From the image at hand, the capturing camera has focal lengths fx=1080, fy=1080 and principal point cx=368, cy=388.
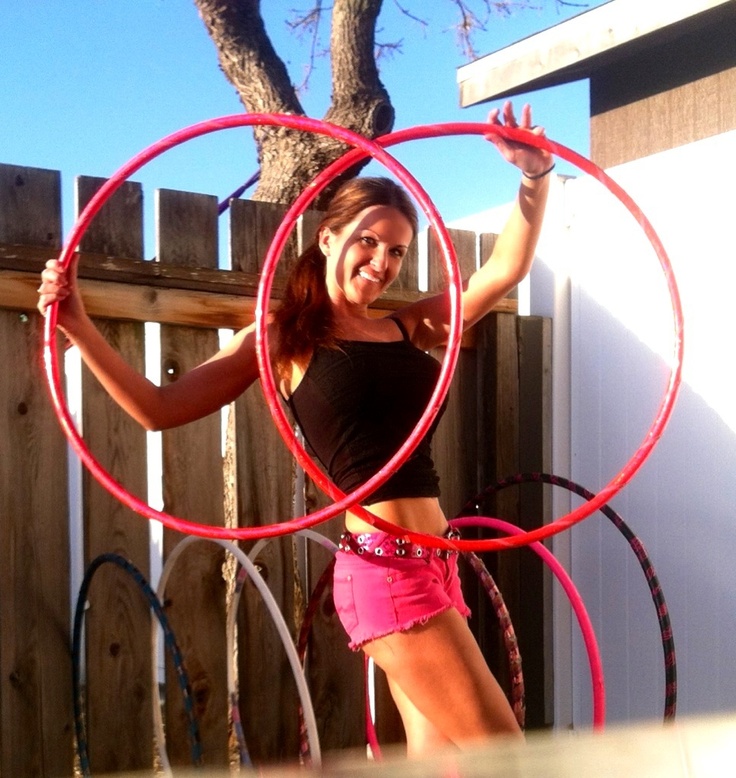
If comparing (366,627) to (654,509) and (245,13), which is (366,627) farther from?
(245,13)

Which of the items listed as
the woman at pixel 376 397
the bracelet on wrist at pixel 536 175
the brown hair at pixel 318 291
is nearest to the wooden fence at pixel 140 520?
the woman at pixel 376 397

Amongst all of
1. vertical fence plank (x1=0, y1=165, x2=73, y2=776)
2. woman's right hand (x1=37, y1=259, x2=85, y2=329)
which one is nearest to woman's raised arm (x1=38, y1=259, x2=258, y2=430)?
woman's right hand (x1=37, y1=259, x2=85, y2=329)

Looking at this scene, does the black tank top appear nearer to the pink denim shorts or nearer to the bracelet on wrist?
the pink denim shorts

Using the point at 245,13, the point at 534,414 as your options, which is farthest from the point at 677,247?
the point at 245,13

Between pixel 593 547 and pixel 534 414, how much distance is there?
65 cm

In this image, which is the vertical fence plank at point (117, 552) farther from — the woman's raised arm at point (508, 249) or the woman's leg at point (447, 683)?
the woman's leg at point (447, 683)

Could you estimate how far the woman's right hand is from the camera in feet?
9.10

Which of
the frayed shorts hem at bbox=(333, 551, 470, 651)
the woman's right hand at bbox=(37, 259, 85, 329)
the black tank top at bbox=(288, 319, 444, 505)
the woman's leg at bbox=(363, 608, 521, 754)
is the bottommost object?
the woman's leg at bbox=(363, 608, 521, 754)

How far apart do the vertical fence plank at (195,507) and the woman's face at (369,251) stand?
1.05 metres

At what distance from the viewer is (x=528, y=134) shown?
2.94m

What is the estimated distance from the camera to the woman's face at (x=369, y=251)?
2.90 metres

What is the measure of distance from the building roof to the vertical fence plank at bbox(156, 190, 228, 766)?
3.76 metres

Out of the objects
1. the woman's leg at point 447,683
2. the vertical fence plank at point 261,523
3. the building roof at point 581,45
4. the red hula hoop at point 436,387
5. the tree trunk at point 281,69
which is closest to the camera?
the woman's leg at point 447,683

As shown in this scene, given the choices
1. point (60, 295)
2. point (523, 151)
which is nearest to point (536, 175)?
point (523, 151)
